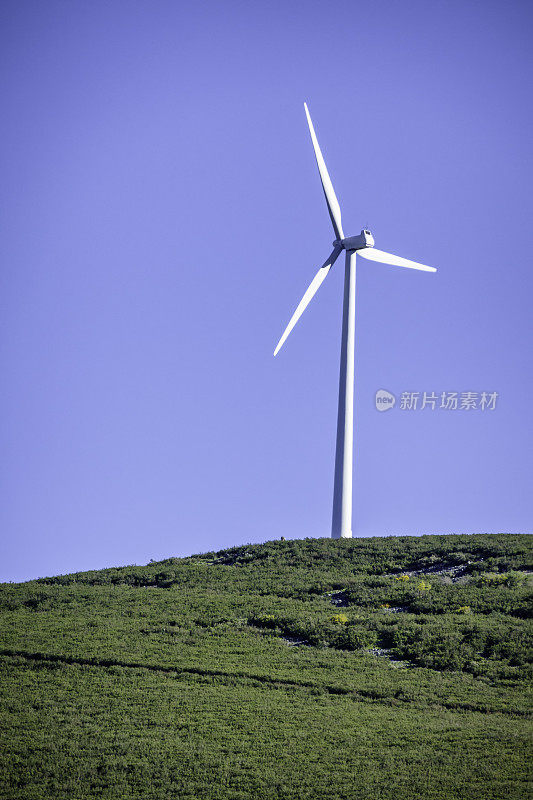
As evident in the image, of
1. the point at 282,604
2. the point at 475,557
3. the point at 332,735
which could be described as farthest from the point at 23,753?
the point at 475,557

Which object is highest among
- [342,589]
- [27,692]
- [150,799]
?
[342,589]

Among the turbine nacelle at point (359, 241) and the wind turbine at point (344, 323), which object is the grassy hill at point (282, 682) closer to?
the wind turbine at point (344, 323)

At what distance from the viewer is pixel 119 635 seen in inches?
1404

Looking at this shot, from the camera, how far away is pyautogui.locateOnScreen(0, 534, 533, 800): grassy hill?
21391 mm

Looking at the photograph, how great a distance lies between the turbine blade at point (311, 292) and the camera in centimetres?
5491

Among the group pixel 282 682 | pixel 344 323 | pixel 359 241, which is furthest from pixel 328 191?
pixel 282 682

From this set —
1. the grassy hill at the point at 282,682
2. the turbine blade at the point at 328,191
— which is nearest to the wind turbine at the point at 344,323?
the turbine blade at the point at 328,191

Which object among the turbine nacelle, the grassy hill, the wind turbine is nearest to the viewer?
the grassy hill

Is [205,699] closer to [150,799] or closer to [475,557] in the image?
[150,799]

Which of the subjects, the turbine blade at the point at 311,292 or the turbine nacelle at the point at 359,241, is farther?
the turbine nacelle at the point at 359,241

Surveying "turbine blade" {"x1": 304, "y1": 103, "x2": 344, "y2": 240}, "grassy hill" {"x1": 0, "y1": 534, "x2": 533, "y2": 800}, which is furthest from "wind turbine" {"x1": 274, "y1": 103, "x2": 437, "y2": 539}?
"grassy hill" {"x1": 0, "y1": 534, "x2": 533, "y2": 800}

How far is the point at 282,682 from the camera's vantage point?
29281 millimetres

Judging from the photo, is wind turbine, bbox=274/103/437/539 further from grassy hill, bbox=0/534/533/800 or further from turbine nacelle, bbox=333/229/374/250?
grassy hill, bbox=0/534/533/800

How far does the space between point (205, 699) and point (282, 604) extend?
12732mm
